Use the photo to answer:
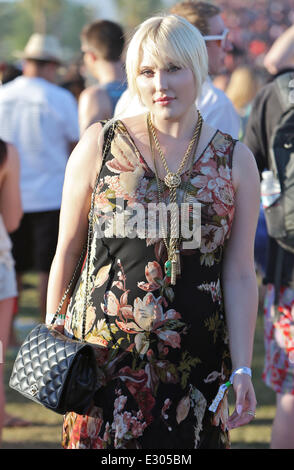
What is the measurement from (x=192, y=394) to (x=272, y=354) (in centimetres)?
138

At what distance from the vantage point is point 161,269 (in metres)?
2.52

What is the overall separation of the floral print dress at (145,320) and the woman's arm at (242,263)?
0.07 m

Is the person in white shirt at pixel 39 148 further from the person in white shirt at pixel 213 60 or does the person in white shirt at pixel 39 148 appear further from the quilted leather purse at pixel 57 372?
the quilted leather purse at pixel 57 372

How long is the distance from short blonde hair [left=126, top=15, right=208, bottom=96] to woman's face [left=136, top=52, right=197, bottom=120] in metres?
0.02

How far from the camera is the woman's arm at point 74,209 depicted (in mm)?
2578

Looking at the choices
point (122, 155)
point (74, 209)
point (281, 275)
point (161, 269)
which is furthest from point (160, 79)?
point (281, 275)

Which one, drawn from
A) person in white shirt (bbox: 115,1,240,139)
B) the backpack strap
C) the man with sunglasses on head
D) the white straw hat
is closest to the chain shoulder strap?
person in white shirt (bbox: 115,1,240,139)

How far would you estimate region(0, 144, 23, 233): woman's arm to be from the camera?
4.06 m

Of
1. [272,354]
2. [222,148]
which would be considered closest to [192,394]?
[222,148]

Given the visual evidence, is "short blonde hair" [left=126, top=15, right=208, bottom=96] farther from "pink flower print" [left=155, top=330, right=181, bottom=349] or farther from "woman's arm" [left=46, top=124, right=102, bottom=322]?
"pink flower print" [left=155, top=330, right=181, bottom=349]

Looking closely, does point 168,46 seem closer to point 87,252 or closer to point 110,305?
point 87,252

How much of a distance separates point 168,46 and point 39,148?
3.95m

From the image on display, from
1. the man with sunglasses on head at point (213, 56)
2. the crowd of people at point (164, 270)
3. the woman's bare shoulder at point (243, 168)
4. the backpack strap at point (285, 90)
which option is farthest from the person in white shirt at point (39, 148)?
the woman's bare shoulder at point (243, 168)

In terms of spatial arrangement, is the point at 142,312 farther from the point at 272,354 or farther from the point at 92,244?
the point at 272,354
